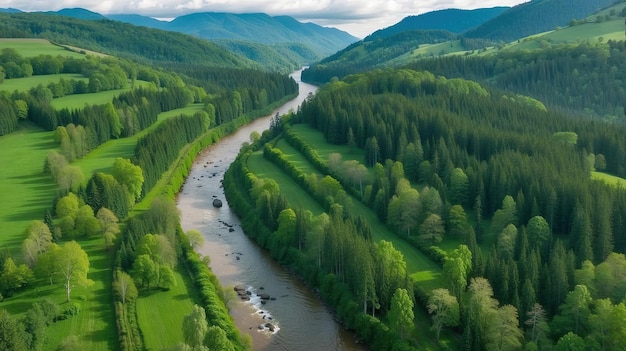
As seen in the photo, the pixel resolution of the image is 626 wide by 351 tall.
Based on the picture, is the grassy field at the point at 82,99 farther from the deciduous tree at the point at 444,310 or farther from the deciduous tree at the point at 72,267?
the deciduous tree at the point at 444,310

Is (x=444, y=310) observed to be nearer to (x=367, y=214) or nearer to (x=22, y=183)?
(x=367, y=214)

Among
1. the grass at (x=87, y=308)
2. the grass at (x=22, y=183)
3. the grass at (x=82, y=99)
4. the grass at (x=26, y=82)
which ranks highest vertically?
the grass at (x=26, y=82)

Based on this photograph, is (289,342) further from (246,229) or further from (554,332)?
(246,229)

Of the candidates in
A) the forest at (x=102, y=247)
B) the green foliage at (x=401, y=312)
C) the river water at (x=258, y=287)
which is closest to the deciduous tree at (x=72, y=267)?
the forest at (x=102, y=247)

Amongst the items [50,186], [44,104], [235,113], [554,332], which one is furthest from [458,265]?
[235,113]

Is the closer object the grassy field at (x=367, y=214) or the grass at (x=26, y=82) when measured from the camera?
the grassy field at (x=367, y=214)
